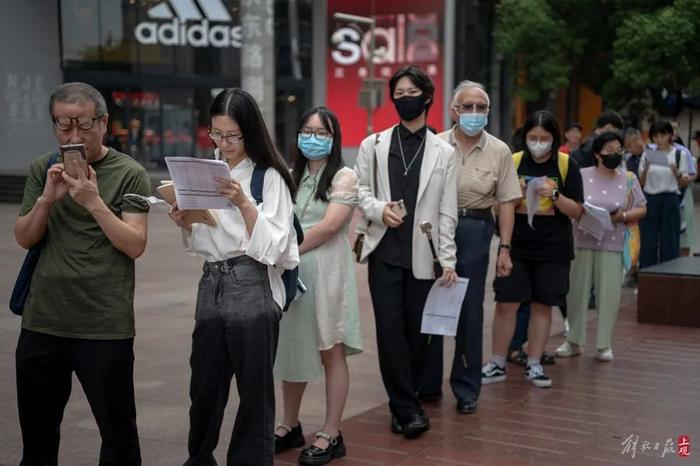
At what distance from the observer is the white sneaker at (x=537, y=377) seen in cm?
662

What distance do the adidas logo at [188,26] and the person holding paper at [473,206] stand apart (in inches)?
1075

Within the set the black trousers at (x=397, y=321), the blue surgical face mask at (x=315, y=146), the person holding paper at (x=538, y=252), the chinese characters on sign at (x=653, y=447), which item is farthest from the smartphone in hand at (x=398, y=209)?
Answer: the chinese characters on sign at (x=653, y=447)

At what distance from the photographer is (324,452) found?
496 centimetres

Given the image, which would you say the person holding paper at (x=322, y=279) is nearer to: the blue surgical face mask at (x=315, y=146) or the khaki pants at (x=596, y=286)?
the blue surgical face mask at (x=315, y=146)

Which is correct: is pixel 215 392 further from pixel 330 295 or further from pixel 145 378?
pixel 145 378

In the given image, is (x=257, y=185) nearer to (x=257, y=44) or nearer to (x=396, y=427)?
(x=396, y=427)

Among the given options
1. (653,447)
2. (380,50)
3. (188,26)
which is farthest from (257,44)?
(653,447)

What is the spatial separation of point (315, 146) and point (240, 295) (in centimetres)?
120

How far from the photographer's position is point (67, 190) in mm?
3730

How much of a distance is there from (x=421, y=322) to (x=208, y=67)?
28984 mm

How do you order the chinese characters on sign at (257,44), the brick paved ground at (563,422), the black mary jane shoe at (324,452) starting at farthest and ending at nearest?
the chinese characters on sign at (257,44)
the brick paved ground at (563,422)
the black mary jane shoe at (324,452)

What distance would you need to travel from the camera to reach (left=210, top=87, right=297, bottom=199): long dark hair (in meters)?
3.96

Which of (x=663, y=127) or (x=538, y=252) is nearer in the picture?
(x=538, y=252)

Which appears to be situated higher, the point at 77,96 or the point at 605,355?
the point at 77,96
